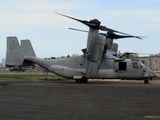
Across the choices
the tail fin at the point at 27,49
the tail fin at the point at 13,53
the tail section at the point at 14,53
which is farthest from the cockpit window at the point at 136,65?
the tail fin at the point at 13,53

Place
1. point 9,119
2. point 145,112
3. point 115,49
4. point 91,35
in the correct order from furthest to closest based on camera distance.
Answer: point 115,49, point 91,35, point 145,112, point 9,119

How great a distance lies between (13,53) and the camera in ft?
122

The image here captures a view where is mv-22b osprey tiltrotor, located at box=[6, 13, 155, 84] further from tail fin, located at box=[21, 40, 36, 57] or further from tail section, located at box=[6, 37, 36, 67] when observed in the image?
tail fin, located at box=[21, 40, 36, 57]

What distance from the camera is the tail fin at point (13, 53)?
3694cm

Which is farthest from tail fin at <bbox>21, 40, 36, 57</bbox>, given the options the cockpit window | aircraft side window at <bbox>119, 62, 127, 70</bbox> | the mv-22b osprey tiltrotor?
the cockpit window

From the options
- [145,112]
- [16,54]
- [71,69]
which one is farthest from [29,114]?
[16,54]

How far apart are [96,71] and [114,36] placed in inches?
250

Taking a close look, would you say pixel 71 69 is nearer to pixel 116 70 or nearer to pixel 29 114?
pixel 116 70

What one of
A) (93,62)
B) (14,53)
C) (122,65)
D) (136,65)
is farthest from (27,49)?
(136,65)

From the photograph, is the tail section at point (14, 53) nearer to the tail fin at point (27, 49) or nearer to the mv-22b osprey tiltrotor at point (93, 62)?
the mv-22b osprey tiltrotor at point (93, 62)

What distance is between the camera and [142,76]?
3388 centimetres

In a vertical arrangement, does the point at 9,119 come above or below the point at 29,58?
below

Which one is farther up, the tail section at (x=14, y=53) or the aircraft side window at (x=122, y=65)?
the tail section at (x=14, y=53)

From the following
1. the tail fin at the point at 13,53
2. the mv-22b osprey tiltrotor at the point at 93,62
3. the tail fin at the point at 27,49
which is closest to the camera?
the mv-22b osprey tiltrotor at the point at 93,62
